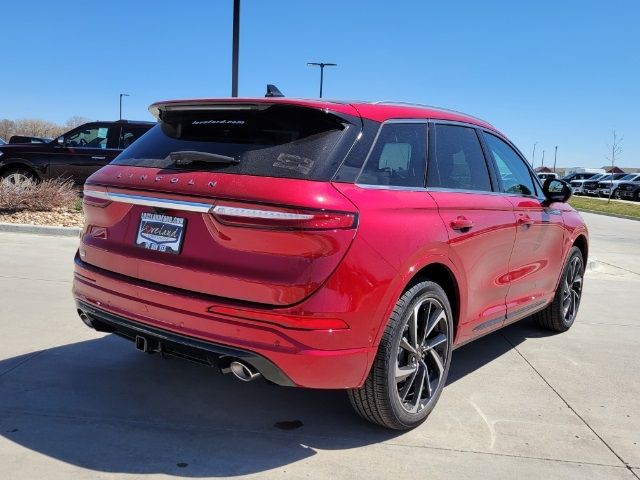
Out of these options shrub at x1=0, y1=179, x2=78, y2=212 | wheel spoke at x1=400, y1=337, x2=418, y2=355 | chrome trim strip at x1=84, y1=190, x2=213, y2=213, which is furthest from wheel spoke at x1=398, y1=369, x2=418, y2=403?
shrub at x1=0, y1=179, x2=78, y2=212

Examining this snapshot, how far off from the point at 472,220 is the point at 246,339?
1692 millimetres

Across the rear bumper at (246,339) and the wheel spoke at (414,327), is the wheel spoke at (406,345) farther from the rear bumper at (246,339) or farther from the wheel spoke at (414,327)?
the rear bumper at (246,339)

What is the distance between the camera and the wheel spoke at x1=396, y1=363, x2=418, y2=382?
10.8 ft

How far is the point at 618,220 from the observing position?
856 inches

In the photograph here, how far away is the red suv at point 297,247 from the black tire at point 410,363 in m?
0.01

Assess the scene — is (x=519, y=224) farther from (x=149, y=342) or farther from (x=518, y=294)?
(x=149, y=342)

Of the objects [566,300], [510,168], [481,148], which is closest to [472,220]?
[481,148]


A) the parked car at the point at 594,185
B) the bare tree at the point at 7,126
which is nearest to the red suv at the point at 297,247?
the parked car at the point at 594,185

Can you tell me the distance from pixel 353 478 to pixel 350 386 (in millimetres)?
425

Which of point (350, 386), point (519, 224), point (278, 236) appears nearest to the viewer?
point (278, 236)

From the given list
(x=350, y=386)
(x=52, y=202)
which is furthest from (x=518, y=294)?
(x=52, y=202)

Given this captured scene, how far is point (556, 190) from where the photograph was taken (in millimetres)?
5297

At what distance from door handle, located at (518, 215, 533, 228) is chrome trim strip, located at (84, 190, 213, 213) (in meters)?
2.49

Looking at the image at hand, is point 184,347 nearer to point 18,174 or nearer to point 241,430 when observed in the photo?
point 241,430
